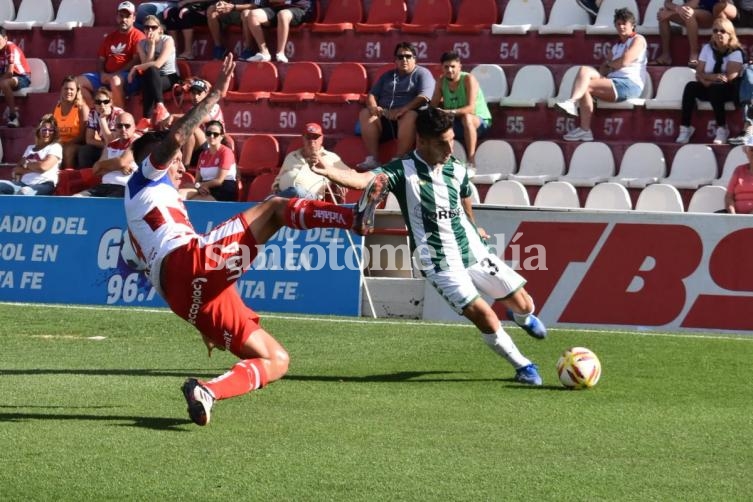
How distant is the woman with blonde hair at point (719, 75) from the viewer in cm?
1598

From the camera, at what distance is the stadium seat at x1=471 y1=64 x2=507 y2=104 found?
17750 millimetres

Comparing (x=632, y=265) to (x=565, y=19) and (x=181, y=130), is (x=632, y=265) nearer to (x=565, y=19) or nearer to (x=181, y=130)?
(x=565, y=19)

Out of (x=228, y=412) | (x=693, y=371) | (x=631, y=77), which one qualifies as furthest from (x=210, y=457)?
(x=631, y=77)

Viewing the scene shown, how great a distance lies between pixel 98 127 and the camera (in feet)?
59.0

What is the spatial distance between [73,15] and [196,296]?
14.6 meters

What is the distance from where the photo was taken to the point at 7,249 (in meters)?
16.2

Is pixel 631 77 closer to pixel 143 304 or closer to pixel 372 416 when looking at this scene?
pixel 143 304

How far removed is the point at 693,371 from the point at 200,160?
329 inches

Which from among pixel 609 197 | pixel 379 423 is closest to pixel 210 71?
pixel 609 197

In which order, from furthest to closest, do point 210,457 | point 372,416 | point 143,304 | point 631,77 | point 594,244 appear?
point 631,77
point 143,304
point 594,244
point 372,416
point 210,457

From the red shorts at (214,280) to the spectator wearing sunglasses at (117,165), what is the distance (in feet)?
28.0

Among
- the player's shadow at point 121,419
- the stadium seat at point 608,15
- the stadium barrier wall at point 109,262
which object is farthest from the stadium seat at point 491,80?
the player's shadow at point 121,419

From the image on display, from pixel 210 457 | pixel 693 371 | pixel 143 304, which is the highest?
pixel 210 457

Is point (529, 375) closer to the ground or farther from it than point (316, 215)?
closer to the ground
